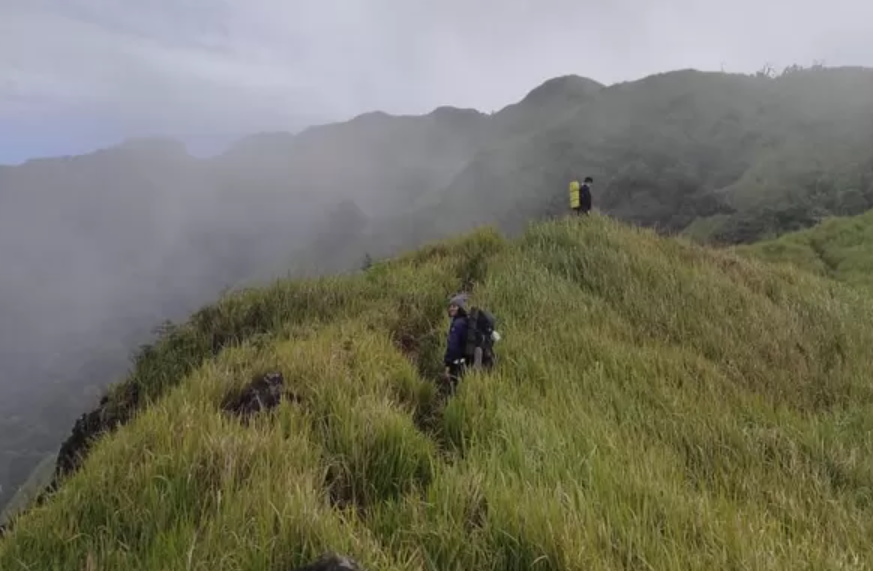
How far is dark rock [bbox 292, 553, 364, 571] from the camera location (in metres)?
3.30

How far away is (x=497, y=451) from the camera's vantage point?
17.7ft

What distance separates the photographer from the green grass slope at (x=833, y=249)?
25234 millimetres

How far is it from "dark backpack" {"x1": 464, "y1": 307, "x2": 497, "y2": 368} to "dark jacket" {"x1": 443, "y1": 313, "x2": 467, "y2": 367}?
4 centimetres

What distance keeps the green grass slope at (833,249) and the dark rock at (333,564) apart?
78.8 feet

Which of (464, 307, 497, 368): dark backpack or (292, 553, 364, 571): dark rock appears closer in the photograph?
(292, 553, 364, 571): dark rock

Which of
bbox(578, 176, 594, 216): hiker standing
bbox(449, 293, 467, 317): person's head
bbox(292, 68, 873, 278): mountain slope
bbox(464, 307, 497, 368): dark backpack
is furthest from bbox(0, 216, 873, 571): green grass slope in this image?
bbox(292, 68, 873, 278): mountain slope

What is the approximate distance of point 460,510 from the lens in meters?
4.37

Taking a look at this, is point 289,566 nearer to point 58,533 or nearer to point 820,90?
point 58,533

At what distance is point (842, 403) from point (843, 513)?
4.64 metres

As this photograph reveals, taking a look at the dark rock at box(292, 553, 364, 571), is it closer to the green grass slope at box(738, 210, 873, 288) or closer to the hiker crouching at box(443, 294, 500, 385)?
the hiker crouching at box(443, 294, 500, 385)

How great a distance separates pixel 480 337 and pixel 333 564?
15.8 feet

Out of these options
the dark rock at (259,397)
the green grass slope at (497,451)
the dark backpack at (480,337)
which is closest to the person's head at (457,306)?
the dark backpack at (480,337)

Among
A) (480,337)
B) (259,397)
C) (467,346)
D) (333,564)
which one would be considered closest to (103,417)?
(259,397)

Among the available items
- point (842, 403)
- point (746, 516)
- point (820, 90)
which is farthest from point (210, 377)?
point (820, 90)
